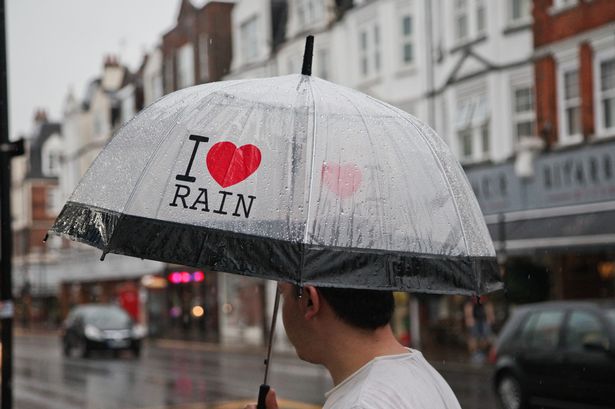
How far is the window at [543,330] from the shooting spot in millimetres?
11062

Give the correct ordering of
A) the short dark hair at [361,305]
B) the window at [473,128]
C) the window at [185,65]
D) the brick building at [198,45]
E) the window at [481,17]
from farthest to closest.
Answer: the window at [185,65]
the brick building at [198,45]
the window at [473,128]
the window at [481,17]
the short dark hair at [361,305]

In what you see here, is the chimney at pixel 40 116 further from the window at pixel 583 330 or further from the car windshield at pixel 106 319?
the window at pixel 583 330

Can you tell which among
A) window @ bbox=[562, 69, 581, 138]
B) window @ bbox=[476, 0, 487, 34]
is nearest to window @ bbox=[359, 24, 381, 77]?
window @ bbox=[476, 0, 487, 34]

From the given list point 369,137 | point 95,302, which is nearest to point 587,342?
point 369,137

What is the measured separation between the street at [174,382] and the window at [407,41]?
8.79 m

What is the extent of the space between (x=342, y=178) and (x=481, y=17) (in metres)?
21.7

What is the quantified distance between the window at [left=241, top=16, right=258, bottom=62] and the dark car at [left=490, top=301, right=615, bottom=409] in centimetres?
2153

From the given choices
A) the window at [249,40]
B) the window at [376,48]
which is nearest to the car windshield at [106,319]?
the window at [249,40]

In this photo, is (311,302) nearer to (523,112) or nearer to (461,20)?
(523,112)

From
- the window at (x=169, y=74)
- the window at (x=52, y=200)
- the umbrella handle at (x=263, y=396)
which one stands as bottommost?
the umbrella handle at (x=263, y=396)

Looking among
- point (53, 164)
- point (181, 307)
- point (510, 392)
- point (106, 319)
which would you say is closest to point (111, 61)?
point (53, 164)

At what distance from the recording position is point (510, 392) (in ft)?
38.5

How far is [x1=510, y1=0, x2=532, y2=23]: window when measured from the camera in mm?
22156

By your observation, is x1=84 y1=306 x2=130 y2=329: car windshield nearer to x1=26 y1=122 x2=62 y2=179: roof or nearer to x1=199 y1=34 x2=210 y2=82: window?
x1=199 y1=34 x2=210 y2=82: window
